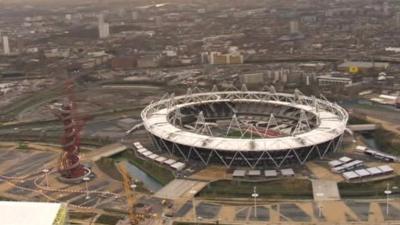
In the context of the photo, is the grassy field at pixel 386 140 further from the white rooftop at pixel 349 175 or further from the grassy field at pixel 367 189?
the white rooftop at pixel 349 175

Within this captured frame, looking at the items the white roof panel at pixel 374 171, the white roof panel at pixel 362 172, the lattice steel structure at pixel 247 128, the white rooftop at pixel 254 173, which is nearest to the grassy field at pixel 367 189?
the white roof panel at pixel 362 172

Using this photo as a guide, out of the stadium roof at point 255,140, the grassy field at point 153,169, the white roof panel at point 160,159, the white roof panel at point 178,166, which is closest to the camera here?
the stadium roof at point 255,140

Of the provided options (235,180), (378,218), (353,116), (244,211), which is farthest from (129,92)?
(378,218)

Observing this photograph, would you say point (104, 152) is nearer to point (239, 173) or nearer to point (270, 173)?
point (239, 173)

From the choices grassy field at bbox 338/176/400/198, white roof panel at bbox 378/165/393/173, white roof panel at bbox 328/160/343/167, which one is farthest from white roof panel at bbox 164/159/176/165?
white roof panel at bbox 378/165/393/173

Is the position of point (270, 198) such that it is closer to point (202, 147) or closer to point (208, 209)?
point (208, 209)

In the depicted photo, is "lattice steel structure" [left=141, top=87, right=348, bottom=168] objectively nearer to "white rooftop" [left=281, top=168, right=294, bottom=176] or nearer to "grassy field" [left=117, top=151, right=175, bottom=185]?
"white rooftop" [left=281, top=168, right=294, bottom=176]

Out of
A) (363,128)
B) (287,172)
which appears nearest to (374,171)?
(287,172)
